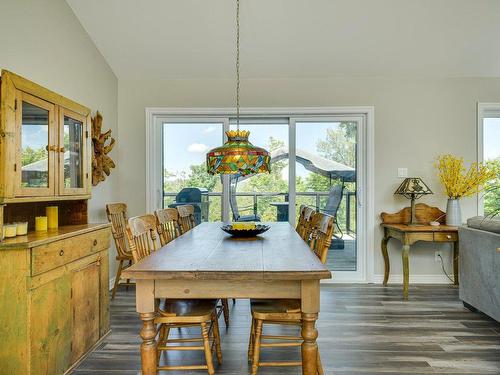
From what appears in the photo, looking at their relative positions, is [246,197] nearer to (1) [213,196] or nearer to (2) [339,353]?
(1) [213,196]

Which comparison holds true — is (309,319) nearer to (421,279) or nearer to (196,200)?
(196,200)

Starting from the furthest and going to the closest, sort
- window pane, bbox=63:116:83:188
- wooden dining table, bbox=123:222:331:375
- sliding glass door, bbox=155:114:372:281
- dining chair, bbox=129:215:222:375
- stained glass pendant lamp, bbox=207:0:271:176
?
sliding glass door, bbox=155:114:372:281 → window pane, bbox=63:116:83:188 → stained glass pendant lamp, bbox=207:0:271:176 → dining chair, bbox=129:215:222:375 → wooden dining table, bbox=123:222:331:375

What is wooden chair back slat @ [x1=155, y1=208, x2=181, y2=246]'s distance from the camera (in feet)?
8.73

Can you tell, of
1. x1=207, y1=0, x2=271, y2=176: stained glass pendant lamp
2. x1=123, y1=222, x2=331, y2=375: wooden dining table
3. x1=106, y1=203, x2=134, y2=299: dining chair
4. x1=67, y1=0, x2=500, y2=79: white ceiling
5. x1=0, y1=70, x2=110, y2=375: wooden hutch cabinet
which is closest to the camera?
x1=123, y1=222, x2=331, y2=375: wooden dining table

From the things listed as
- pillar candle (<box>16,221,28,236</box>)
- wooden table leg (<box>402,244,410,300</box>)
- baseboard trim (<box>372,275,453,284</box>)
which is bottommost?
baseboard trim (<box>372,275,453,284</box>)

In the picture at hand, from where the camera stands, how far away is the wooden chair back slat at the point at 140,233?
2.07 m

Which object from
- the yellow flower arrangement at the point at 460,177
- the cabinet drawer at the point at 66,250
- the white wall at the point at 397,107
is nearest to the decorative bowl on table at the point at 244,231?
the cabinet drawer at the point at 66,250

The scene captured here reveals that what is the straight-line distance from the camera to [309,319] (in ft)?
5.84

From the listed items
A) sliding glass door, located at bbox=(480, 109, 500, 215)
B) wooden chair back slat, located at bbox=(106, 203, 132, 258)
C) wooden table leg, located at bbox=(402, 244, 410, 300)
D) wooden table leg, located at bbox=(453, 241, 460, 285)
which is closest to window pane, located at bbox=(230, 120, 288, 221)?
wooden chair back slat, located at bbox=(106, 203, 132, 258)

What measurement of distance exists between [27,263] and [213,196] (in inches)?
111

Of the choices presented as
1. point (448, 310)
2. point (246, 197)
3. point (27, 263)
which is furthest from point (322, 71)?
point (27, 263)

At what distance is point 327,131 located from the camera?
462 cm

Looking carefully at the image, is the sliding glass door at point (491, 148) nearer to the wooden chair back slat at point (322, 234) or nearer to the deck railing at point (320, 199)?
the deck railing at point (320, 199)

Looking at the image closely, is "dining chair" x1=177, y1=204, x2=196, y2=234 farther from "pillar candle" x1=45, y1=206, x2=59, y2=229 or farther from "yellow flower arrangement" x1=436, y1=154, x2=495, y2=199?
"yellow flower arrangement" x1=436, y1=154, x2=495, y2=199
